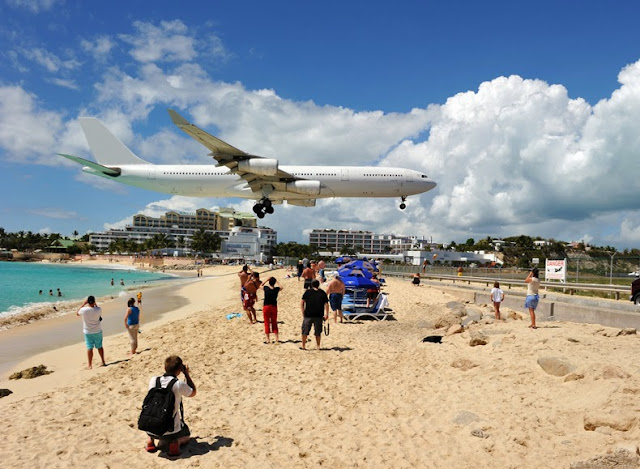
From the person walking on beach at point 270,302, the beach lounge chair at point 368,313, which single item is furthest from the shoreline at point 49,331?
the beach lounge chair at point 368,313

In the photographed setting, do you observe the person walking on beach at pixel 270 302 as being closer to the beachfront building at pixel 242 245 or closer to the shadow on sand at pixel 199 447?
the shadow on sand at pixel 199 447

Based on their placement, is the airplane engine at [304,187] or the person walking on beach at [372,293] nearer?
the person walking on beach at [372,293]

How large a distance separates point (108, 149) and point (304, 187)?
16.6 m

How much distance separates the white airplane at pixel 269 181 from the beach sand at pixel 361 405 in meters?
19.3

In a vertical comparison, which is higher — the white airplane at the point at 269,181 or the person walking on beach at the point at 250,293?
the white airplane at the point at 269,181

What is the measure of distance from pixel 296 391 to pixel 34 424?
4.10m

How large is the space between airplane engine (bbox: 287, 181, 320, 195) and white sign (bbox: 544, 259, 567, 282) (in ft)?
49.1

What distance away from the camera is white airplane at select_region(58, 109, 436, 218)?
29438 millimetres

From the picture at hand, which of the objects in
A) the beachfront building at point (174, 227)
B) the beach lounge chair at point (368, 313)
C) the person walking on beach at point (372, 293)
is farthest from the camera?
the beachfront building at point (174, 227)

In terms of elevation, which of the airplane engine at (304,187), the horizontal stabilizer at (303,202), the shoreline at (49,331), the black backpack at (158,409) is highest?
the airplane engine at (304,187)

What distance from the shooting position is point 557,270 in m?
23.5

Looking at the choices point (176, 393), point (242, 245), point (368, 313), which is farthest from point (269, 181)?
point (242, 245)

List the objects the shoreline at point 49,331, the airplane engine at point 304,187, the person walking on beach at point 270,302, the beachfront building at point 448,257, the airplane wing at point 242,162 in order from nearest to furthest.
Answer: the person walking on beach at point 270,302, the shoreline at point 49,331, the airplane wing at point 242,162, the airplane engine at point 304,187, the beachfront building at point 448,257

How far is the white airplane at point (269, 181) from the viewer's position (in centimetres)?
2944
